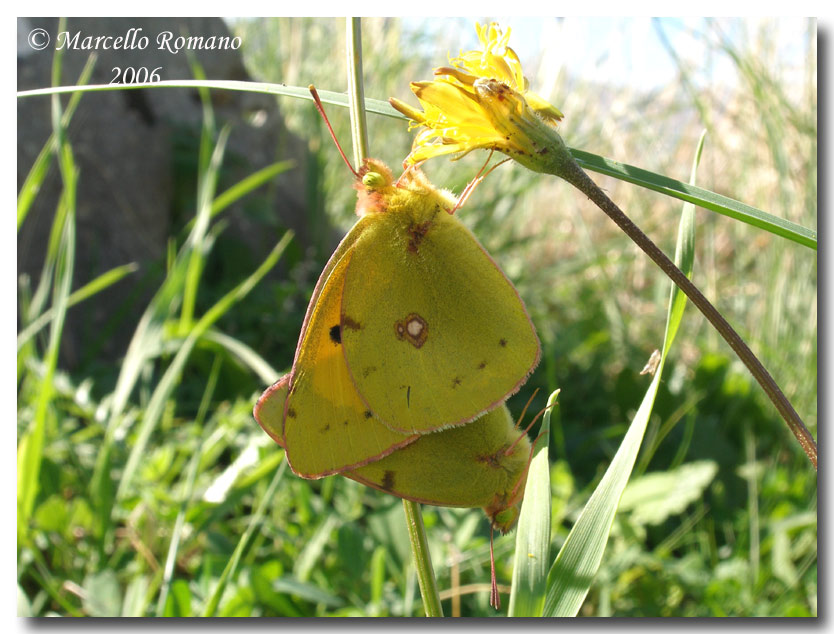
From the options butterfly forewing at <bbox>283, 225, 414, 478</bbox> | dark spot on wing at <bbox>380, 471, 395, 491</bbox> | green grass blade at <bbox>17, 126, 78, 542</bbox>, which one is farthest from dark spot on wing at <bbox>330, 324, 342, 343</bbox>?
green grass blade at <bbox>17, 126, 78, 542</bbox>

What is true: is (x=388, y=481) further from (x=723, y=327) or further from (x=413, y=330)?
(x=723, y=327)

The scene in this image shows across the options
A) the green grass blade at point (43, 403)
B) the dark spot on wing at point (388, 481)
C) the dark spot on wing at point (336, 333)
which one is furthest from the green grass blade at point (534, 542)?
the green grass blade at point (43, 403)

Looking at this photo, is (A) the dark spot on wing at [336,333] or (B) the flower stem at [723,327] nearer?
(B) the flower stem at [723,327]


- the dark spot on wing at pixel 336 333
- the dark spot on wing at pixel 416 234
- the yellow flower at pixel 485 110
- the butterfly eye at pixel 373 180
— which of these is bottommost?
the dark spot on wing at pixel 336 333

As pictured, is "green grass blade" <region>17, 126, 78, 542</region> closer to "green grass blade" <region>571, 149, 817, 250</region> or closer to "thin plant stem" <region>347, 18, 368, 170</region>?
"thin plant stem" <region>347, 18, 368, 170</region>

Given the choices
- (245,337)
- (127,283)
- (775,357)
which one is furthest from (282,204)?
(775,357)

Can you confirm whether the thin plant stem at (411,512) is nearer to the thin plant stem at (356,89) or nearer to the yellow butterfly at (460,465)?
the thin plant stem at (356,89)
